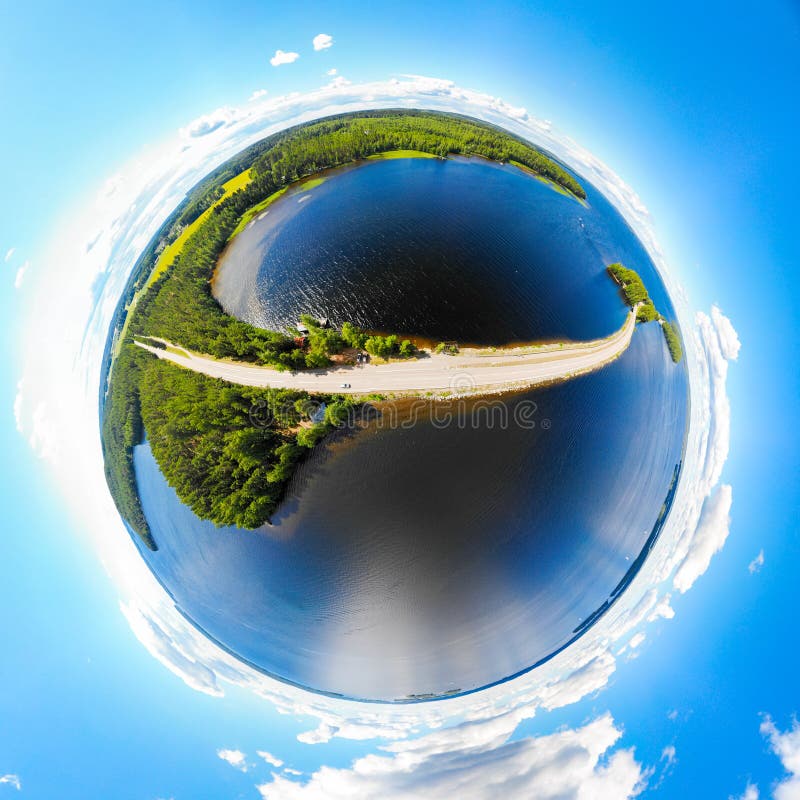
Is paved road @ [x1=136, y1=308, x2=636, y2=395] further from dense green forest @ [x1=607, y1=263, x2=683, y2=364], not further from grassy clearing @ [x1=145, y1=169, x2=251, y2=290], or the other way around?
dense green forest @ [x1=607, y1=263, x2=683, y2=364]

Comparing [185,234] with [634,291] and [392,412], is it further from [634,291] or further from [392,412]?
[634,291]

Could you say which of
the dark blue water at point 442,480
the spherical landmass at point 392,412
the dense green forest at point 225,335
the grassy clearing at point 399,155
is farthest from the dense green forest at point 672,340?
the grassy clearing at point 399,155

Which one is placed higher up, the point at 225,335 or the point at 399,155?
the point at 399,155

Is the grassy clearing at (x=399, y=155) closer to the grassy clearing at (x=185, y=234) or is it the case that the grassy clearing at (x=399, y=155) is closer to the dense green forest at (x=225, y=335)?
the dense green forest at (x=225, y=335)

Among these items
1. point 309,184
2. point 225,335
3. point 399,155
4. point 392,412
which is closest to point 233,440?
point 225,335

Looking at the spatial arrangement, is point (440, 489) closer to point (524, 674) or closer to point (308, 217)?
point (524, 674)
